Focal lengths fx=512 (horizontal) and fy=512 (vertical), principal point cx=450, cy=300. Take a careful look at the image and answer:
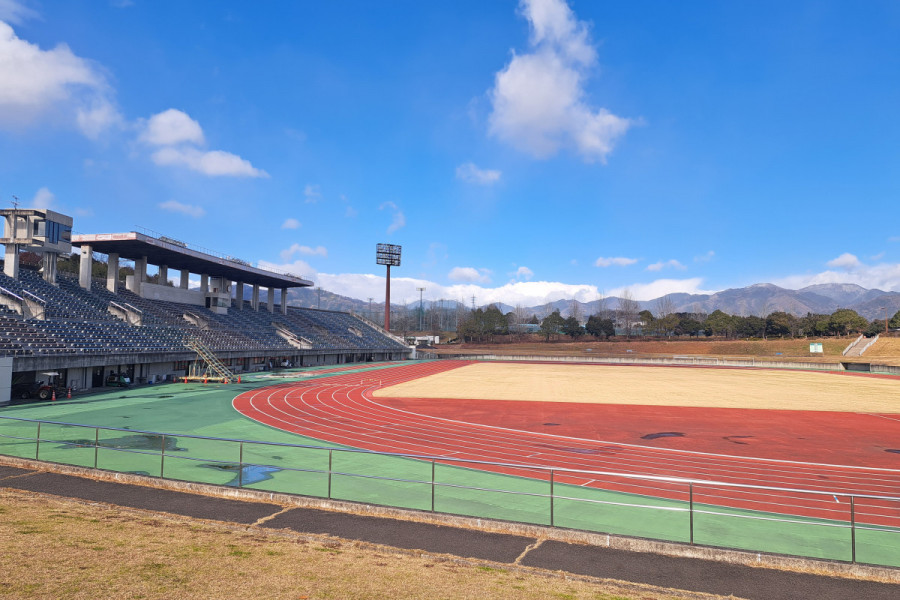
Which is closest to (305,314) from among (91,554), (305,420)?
(305,420)

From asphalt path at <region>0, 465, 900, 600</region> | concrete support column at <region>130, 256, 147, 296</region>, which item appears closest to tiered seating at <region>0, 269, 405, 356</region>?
concrete support column at <region>130, 256, 147, 296</region>

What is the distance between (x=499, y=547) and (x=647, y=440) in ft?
46.7

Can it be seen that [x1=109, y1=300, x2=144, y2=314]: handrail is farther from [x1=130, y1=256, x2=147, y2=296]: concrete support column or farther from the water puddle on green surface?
the water puddle on green surface

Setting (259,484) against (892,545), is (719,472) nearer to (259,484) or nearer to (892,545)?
(892,545)

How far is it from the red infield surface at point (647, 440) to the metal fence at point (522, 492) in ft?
0.95

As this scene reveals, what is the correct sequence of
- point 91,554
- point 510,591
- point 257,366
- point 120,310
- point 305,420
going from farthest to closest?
point 257,366, point 120,310, point 305,420, point 91,554, point 510,591

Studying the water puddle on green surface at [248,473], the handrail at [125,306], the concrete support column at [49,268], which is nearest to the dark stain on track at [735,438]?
the water puddle on green surface at [248,473]

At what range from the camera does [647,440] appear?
20.9 meters

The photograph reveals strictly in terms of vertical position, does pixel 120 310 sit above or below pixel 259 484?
above

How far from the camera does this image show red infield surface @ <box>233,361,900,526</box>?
47.1ft

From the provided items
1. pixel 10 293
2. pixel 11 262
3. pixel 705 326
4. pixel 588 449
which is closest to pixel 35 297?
pixel 10 293

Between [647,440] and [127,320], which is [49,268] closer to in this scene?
[127,320]

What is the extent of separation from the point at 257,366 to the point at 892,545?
53.0m

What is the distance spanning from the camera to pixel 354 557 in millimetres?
7965
